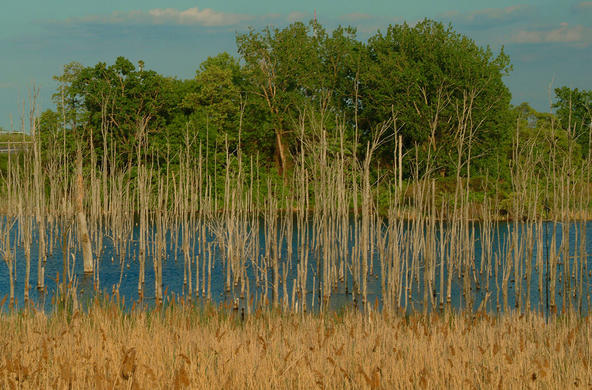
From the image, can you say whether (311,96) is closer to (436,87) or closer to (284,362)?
(436,87)

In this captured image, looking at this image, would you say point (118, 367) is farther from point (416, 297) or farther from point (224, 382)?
point (416, 297)

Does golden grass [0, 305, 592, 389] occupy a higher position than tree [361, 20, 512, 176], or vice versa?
tree [361, 20, 512, 176]

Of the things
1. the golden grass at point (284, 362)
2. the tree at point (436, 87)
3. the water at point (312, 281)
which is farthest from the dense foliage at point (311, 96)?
the golden grass at point (284, 362)

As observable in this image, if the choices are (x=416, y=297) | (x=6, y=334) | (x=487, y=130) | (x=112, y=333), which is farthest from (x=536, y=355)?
(x=487, y=130)

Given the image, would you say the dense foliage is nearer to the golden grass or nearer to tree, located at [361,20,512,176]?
tree, located at [361,20,512,176]

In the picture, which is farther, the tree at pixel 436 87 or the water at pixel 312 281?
the tree at pixel 436 87

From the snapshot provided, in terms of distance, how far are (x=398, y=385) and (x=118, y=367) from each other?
92.3 inches

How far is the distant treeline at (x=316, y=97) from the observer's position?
3191 centimetres

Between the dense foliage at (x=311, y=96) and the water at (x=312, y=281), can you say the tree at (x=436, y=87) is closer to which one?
the dense foliage at (x=311, y=96)

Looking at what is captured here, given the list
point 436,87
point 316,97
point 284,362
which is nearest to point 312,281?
point 284,362

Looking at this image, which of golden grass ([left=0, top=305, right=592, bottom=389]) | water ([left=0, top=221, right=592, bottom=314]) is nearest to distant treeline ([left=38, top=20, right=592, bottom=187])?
water ([left=0, top=221, right=592, bottom=314])

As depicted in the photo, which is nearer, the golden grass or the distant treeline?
the golden grass

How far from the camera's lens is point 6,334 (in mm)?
6367

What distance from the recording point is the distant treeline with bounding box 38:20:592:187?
31.9m
